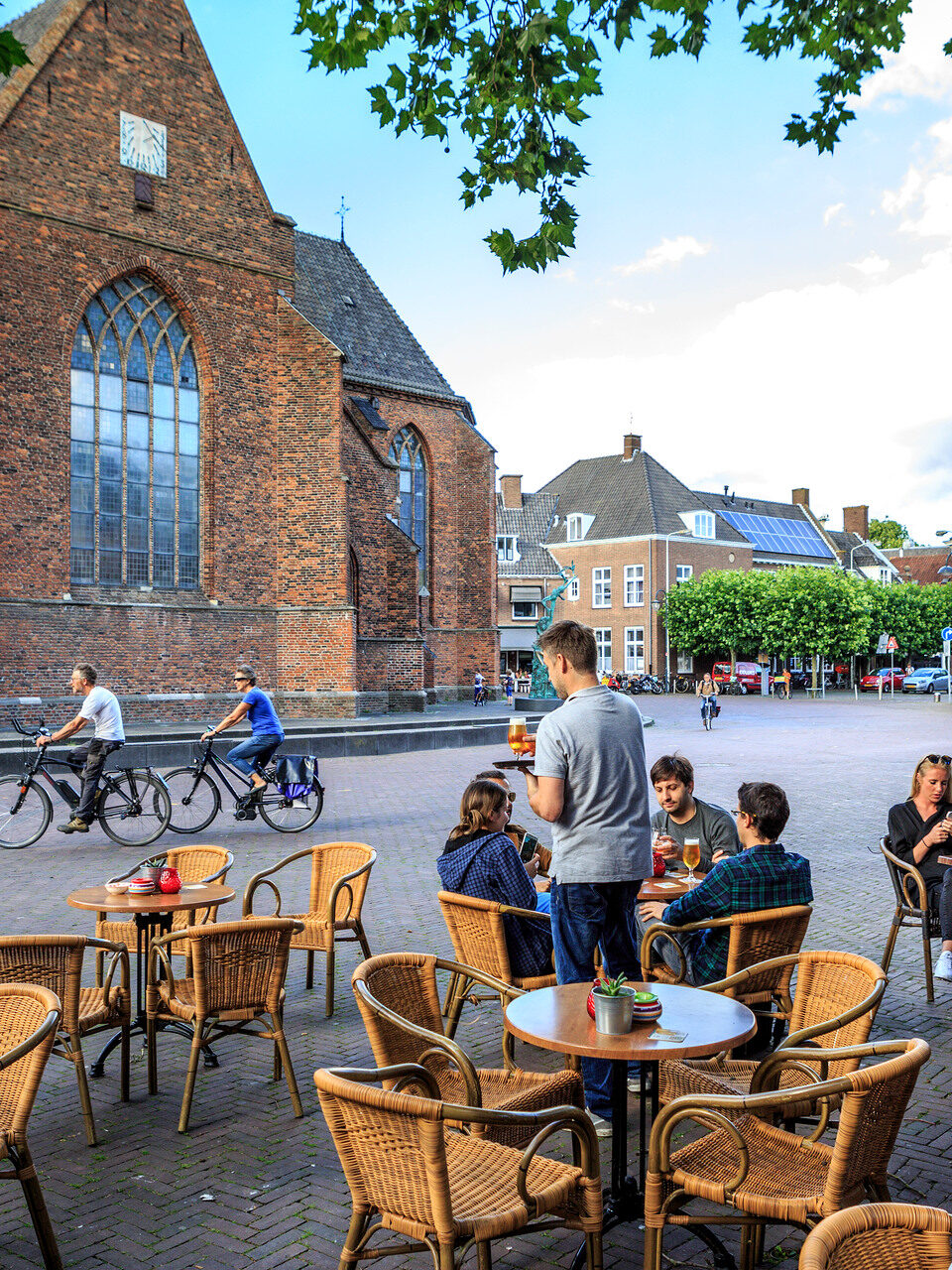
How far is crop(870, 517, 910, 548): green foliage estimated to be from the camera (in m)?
109

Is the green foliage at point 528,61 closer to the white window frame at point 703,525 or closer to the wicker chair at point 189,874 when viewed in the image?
the wicker chair at point 189,874

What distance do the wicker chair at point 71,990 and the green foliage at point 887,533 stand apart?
11111cm

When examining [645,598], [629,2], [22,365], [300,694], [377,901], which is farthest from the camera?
[645,598]

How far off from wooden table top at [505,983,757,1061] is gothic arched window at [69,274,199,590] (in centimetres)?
1996

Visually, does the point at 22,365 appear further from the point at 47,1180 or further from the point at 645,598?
the point at 645,598

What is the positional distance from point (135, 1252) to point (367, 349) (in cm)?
3115

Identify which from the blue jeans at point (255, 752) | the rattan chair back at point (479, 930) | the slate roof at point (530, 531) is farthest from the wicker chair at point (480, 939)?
the slate roof at point (530, 531)

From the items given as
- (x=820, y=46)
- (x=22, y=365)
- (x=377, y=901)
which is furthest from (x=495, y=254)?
(x=22, y=365)

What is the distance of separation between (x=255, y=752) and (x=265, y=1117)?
25.3 feet

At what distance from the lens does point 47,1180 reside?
4109 mm

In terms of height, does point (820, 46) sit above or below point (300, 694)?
above

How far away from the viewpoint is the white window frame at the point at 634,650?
60.6m

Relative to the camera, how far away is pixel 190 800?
475 inches

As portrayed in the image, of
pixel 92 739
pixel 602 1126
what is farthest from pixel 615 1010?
pixel 92 739
